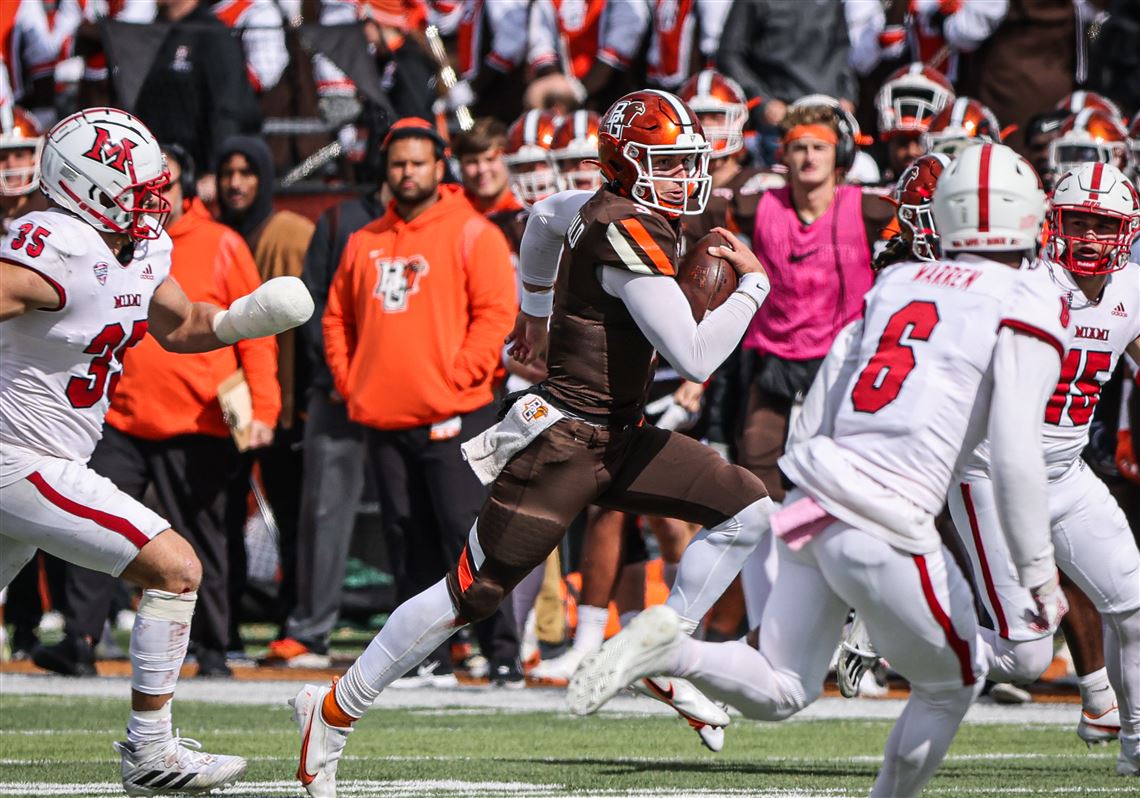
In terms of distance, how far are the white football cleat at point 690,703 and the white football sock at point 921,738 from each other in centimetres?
148

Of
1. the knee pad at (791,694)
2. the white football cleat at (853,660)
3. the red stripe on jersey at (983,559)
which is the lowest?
the white football cleat at (853,660)

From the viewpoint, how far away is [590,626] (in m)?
8.82

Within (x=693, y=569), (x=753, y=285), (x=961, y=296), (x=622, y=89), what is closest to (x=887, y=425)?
(x=961, y=296)

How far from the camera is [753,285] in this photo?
18.5 feet

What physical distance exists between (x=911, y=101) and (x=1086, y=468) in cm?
360

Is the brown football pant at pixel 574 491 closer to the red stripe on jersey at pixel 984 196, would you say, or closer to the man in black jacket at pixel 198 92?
the red stripe on jersey at pixel 984 196

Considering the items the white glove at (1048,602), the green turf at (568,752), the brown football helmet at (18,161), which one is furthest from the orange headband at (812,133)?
the white glove at (1048,602)

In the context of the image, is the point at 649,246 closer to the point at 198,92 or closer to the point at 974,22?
the point at 974,22

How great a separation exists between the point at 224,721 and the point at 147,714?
202 centimetres

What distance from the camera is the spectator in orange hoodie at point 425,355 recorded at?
899 cm

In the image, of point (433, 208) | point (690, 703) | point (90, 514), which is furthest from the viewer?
point (433, 208)

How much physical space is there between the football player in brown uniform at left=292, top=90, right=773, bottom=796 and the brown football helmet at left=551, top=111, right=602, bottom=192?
363 cm

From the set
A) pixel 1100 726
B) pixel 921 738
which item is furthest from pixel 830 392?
pixel 1100 726

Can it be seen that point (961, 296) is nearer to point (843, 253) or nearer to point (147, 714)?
point (147, 714)
